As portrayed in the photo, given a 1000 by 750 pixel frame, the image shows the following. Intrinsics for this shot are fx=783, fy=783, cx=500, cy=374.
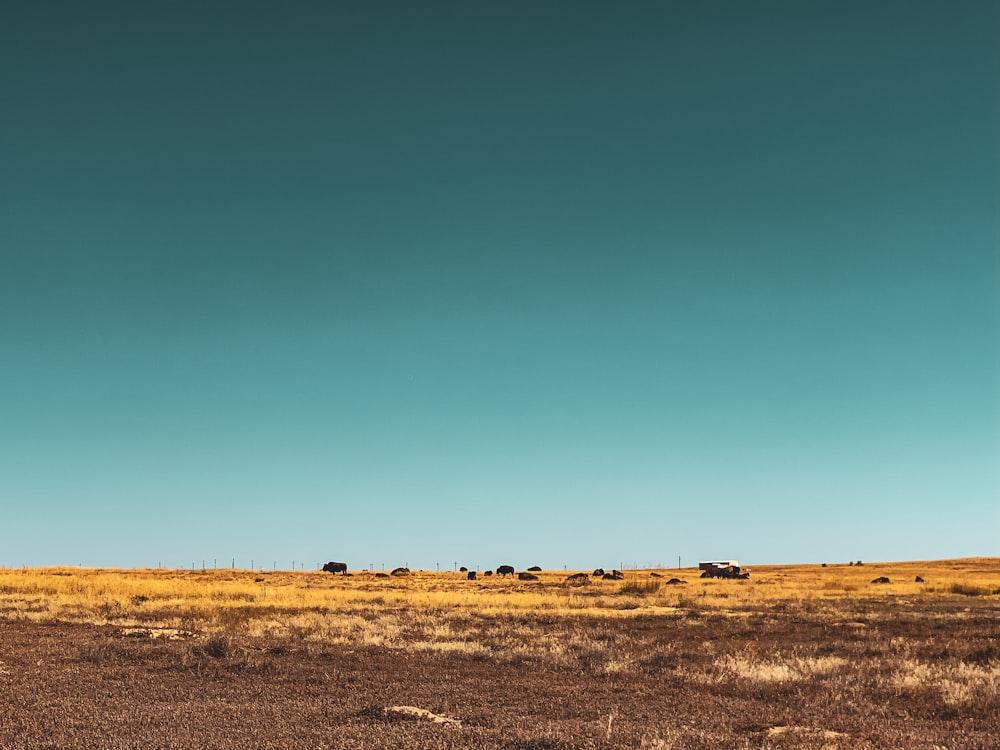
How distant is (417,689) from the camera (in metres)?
14.6

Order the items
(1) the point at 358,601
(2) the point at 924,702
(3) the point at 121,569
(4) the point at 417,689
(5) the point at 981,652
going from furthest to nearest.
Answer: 1. (3) the point at 121,569
2. (1) the point at 358,601
3. (5) the point at 981,652
4. (4) the point at 417,689
5. (2) the point at 924,702

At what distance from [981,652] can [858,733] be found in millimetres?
11903

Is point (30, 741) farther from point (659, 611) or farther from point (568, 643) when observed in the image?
point (659, 611)

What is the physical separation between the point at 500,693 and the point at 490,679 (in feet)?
5.92

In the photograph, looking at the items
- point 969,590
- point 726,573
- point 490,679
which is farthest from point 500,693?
point 726,573

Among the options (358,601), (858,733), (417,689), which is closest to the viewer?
(858,733)

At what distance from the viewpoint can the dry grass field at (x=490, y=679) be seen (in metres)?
10.7

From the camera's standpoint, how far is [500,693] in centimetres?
1430

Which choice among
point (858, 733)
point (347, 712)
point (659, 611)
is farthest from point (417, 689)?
point (659, 611)

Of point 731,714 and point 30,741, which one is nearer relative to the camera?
point 30,741

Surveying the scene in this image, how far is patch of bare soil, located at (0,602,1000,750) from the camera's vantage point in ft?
34.6

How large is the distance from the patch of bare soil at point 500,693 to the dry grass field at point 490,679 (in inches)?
2.5

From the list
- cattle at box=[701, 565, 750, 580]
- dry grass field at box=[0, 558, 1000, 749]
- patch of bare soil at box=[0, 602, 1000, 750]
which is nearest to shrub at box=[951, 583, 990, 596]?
cattle at box=[701, 565, 750, 580]

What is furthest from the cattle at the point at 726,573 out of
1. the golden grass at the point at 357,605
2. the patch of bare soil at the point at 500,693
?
the patch of bare soil at the point at 500,693
